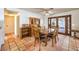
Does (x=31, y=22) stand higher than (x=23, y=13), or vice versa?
(x=23, y=13)

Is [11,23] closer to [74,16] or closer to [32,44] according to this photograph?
[32,44]

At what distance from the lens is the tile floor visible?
211 cm

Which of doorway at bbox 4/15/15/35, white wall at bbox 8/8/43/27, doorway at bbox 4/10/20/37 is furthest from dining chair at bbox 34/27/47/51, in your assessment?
doorway at bbox 4/15/15/35

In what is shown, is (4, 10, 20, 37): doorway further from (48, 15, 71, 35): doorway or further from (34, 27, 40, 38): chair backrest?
(48, 15, 71, 35): doorway

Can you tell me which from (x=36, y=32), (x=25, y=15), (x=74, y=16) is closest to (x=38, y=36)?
(x=36, y=32)

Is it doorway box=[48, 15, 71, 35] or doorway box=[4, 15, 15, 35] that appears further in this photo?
doorway box=[48, 15, 71, 35]

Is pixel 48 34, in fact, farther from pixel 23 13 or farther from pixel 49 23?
pixel 23 13

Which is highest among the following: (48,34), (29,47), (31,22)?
(31,22)

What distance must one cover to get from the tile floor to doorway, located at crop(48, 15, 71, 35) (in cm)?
14

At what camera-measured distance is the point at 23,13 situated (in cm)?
214

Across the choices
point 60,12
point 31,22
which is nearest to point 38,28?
point 31,22

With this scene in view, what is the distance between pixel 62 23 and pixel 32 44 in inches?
34.2

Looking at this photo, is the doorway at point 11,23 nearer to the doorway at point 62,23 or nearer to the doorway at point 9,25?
the doorway at point 9,25
